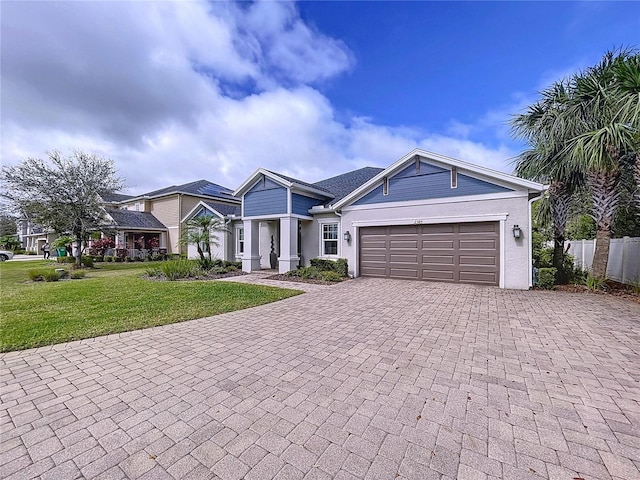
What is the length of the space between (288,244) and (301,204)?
2.14m

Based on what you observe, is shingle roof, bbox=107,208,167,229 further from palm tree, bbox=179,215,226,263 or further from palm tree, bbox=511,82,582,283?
palm tree, bbox=511,82,582,283

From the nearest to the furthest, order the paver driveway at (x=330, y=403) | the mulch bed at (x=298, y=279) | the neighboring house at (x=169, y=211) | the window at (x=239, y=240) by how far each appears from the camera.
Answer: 1. the paver driveway at (x=330, y=403)
2. the mulch bed at (x=298, y=279)
3. the window at (x=239, y=240)
4. the neighboring house at (x=169, y=211)

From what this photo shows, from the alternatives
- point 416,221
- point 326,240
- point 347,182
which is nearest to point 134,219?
point 347,182

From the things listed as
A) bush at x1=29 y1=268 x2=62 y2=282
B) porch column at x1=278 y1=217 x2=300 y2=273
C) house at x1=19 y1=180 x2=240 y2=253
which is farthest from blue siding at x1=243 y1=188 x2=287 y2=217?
house at x1=19 y1=180 x2=240 y2=253

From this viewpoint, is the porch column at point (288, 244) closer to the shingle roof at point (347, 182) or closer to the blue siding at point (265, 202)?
the blue siding at point (265, 202)

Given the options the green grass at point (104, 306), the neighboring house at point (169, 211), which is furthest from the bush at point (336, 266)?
the neighboring house at point (169, 211)

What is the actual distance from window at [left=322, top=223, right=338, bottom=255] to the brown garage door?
6.25 feet

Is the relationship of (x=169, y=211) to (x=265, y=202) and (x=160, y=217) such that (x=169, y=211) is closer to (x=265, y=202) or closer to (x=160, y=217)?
(x=160, y=217)

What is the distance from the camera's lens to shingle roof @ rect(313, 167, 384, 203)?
16.3m

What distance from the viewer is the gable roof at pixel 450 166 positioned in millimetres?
9078

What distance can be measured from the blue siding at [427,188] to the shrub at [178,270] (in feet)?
26.3

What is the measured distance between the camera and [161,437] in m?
2.37

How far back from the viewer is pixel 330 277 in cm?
1119

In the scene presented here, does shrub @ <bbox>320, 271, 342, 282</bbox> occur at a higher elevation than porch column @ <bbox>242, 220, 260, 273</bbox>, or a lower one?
lower
